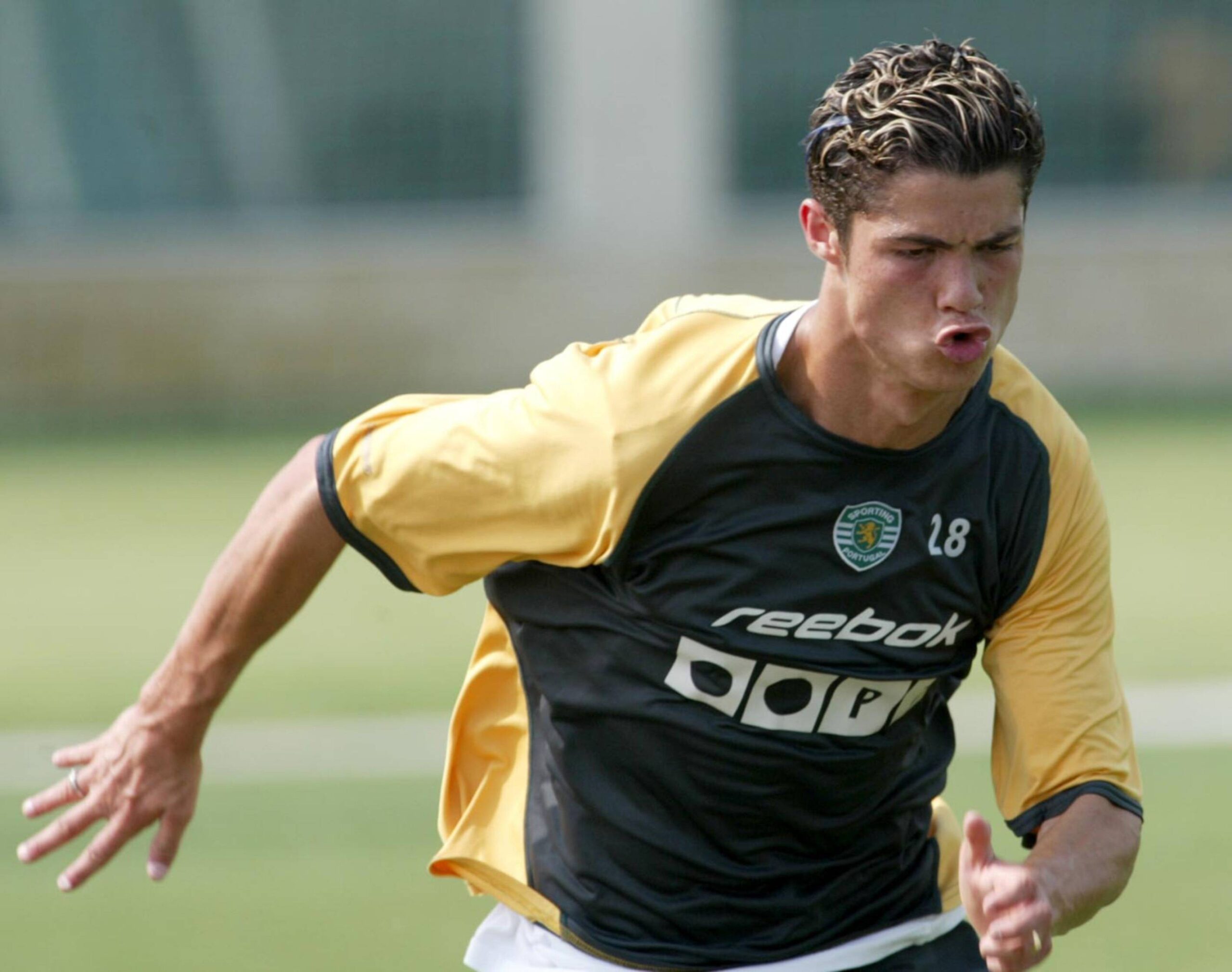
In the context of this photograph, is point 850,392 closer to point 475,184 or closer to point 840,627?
point 840,627

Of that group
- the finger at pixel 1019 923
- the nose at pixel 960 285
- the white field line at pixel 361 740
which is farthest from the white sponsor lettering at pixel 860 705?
the white field line at pixel 361 740

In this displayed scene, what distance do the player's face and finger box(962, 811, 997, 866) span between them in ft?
2.31

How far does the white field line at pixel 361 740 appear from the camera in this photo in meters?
7.25

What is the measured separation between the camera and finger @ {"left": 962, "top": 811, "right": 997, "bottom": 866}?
297cm

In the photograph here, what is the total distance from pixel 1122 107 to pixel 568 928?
15.6 meters

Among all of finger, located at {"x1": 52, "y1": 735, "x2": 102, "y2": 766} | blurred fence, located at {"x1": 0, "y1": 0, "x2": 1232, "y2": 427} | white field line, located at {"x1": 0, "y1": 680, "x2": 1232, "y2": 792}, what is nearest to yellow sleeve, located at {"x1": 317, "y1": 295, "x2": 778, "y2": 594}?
finger, located at {"x1": 52, "y1": 735, "x2": 102, "y2": 766}

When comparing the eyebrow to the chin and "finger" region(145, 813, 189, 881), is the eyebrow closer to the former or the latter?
the chin

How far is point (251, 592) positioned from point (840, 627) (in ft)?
3.44

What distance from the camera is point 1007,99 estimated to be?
3193mm

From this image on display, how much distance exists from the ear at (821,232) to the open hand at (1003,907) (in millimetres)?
971

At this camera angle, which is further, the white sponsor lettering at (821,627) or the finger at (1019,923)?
the white sponsor lettering at (821,627)

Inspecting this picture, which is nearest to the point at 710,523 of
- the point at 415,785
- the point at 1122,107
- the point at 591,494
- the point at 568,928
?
the point at 591,494

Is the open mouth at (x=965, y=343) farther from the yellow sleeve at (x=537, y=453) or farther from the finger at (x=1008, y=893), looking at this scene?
the finger at (x=1008, y=893)

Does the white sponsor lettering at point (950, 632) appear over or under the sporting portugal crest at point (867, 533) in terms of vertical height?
under
